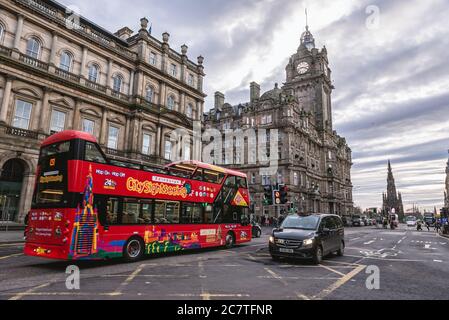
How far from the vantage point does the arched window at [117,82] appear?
28391mm

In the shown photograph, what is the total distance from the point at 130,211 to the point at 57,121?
56.8 ft

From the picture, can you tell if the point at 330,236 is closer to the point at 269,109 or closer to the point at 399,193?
the point at 269,109

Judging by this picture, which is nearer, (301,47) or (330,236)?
(330,236)

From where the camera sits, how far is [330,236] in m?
11.8

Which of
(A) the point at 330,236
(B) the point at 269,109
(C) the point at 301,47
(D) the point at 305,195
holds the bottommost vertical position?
(A) the point at 330,236

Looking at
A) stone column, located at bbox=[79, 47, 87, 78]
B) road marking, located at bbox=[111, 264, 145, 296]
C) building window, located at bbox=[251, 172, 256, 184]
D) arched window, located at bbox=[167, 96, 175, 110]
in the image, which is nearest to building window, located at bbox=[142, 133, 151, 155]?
arched window, located at bbox=[167, 96, 175, 110]

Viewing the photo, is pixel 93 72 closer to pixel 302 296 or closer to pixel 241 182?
pixel 241 182

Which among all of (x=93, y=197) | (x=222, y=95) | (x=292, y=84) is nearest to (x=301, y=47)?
(x=292, y=84)

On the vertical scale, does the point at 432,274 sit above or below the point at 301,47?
below

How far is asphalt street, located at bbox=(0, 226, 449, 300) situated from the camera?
20.0 ft

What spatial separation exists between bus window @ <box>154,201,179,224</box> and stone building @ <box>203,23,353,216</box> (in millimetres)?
31585

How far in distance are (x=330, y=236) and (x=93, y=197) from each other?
9468mm

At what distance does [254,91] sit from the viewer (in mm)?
61094
